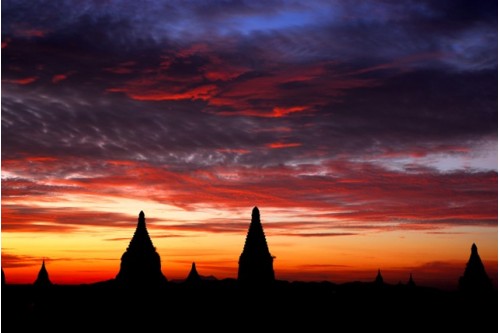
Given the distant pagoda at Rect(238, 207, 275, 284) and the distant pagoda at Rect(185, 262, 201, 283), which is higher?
the distant pagoda at Rect(238, 207, 275, 284)

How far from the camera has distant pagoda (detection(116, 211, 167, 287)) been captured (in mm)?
30828

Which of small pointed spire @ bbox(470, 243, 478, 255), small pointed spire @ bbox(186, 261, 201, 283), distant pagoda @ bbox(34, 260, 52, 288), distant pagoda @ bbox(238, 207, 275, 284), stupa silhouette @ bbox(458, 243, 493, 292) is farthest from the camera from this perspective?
small pointed spire @ bbox(186, 261, 201, 283)

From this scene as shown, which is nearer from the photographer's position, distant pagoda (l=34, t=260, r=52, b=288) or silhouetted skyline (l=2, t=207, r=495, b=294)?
silhouetted skyline (l=2, t=207, r=495, b=294)

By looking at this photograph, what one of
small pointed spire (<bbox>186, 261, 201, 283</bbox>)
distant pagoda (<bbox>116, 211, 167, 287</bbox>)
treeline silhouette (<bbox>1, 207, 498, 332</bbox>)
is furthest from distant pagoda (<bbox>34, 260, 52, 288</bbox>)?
distant pagoda (<bbox>116, 211, 167, 287</bbox>)

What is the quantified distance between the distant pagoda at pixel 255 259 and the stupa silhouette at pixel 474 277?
13.0 meters

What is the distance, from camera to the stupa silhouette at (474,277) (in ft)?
118

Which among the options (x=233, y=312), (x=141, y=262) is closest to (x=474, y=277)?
(x=233, y=312)

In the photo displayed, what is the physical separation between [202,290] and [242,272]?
6016 mm

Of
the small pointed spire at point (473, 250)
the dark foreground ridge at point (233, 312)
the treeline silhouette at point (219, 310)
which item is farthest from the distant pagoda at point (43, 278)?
the small pointed spire at point (473, 250)

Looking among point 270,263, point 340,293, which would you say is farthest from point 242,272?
point 340,293

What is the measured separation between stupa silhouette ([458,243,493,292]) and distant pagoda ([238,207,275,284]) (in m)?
13.0

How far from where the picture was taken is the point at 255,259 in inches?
1219

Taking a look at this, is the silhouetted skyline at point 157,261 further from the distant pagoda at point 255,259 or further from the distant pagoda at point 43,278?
the distant pagoda at point 43,278

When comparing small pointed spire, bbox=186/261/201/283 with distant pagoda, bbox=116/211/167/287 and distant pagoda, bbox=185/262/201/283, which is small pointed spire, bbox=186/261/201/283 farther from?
distant pagoda, bbox=116/211/167/287
